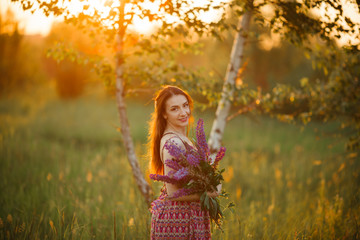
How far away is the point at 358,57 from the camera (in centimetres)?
426

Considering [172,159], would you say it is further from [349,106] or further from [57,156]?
[57,156]

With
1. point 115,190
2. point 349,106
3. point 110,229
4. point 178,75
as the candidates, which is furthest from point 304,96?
point 115,190

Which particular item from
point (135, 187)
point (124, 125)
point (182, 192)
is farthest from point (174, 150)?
point (135, 187)

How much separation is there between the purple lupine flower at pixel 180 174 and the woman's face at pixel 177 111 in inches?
22.5

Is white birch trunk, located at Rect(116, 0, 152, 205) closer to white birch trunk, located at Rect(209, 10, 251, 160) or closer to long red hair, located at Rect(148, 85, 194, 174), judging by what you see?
white birch trunk, located at Rect(209, 10, 251, 160)

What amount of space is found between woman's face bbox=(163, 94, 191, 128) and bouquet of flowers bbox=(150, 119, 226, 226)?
1.11 feet

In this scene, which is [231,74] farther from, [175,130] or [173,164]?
[173,164]

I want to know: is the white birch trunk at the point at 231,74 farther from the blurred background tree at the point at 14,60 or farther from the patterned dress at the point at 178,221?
the blurred background tree at the point at 14,60

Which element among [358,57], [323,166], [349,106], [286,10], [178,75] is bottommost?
[323,166]

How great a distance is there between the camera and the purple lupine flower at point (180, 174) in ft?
6.88

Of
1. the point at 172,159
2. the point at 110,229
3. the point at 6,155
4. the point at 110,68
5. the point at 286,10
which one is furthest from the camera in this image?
the point at 6,155

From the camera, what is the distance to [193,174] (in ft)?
7.11

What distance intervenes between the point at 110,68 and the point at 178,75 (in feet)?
3.38

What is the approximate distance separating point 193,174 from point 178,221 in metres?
0.54
